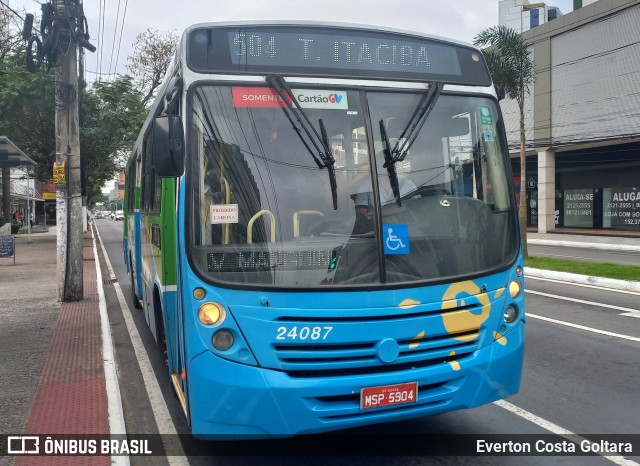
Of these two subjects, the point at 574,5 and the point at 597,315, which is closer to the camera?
the point at 597,315

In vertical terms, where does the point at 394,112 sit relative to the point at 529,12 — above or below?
below

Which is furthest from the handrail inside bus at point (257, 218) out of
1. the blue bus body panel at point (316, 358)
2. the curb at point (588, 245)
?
the curb at point (588, 245)

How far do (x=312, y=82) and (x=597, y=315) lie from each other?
298 inches

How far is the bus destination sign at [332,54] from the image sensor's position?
13.8 feet

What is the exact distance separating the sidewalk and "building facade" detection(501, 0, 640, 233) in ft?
82.6

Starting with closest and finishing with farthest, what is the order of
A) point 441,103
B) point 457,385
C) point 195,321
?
point 195,321 → point 457,385 → point 441,103

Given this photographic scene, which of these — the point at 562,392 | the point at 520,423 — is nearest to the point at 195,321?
the point at 520,423

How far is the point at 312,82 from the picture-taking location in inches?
167

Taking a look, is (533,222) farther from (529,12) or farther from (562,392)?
(562,392)

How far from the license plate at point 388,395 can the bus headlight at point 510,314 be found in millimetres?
912

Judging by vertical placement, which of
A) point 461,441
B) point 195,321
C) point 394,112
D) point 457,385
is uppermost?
point 394,112

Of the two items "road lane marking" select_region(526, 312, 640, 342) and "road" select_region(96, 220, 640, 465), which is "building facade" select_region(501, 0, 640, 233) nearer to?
"road lane marking" select_region(526, 312, 640, 342)

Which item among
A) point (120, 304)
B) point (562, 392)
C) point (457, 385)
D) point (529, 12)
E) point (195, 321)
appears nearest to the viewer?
point (195, 321)

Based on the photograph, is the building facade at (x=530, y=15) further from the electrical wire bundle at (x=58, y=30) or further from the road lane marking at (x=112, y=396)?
the road lane marking at (x=112, y=396)
